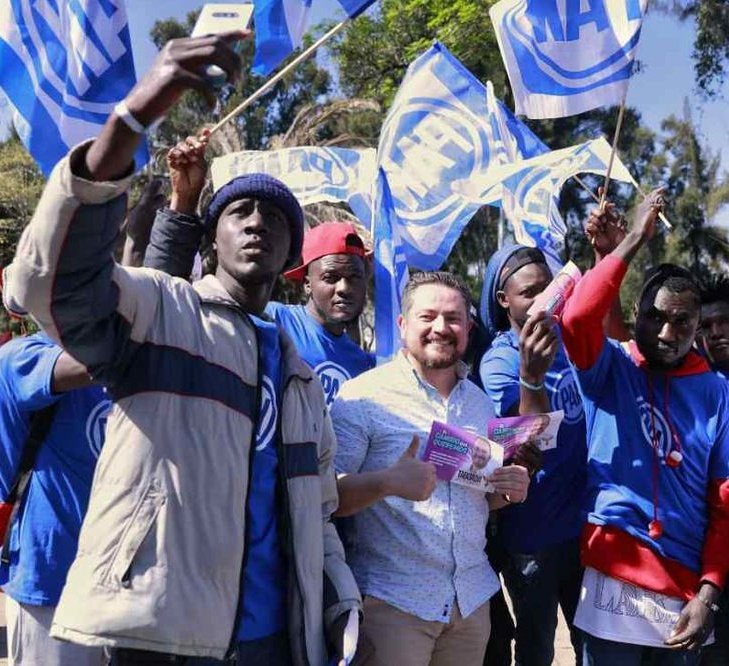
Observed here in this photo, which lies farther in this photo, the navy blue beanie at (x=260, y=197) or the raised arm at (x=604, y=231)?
the raised arm at (x=604, y=231)

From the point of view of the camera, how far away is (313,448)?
2.28m

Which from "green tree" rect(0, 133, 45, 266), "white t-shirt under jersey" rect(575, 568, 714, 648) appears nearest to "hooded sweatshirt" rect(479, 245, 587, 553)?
"white t-shirt under jersey" rect(575, 568, 714, 648)

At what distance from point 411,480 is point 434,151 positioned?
9.52ft

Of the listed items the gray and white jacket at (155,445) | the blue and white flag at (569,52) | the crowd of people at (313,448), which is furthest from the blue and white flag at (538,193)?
the gray and white jacket at (155,445)

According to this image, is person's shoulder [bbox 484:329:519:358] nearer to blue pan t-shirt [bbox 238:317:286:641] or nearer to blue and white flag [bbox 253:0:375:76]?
blue and white flag [bbox 253:0:375:76]

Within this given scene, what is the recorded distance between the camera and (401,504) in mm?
2838

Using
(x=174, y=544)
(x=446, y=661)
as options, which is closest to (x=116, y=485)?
(x=174, y=544)

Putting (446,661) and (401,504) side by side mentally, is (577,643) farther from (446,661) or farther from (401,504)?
(401,504)

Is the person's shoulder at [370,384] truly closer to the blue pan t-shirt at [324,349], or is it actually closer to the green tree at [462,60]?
the blue pan t-shirt at [324,349]

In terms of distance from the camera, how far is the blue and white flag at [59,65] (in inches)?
142

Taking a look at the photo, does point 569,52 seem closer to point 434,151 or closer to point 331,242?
point 434,151

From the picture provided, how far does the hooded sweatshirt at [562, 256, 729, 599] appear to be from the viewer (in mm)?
2988

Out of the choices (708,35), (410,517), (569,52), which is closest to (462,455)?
Answer: (410,517)

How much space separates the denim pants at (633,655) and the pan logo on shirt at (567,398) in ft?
2.60
